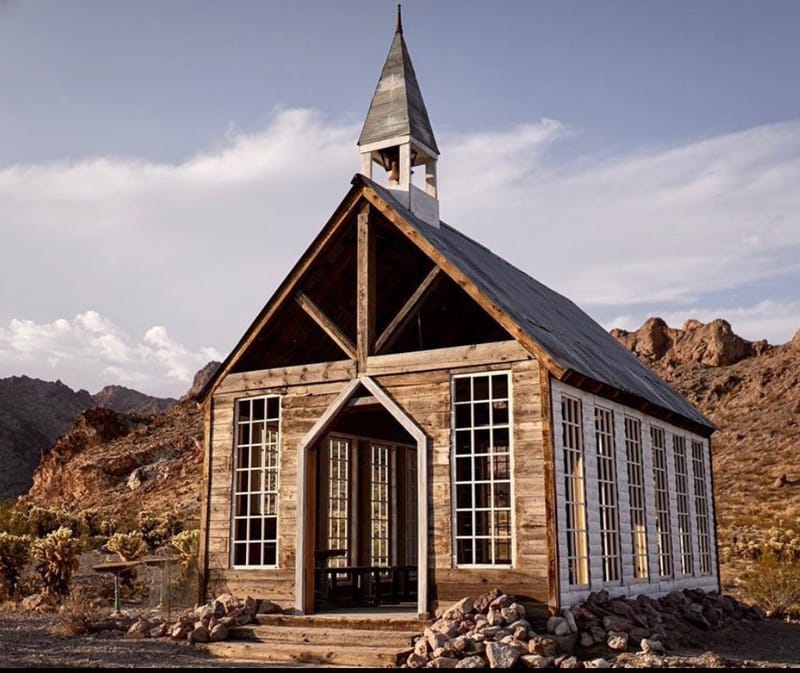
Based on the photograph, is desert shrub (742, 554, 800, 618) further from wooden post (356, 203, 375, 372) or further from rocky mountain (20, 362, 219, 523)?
rocky mountain (20, 362, 219, 523)

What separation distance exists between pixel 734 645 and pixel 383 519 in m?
6.74

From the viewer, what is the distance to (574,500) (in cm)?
1290

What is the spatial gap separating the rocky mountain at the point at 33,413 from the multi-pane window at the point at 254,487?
182ft

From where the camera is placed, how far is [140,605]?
1895 cm

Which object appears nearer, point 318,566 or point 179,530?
point 318,566

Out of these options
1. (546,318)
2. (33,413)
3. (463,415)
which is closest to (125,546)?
(463,415)

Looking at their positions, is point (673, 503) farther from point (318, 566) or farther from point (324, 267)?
point (324, 267)

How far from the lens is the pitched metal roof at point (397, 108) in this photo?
1606 cm

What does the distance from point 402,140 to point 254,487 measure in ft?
21.1

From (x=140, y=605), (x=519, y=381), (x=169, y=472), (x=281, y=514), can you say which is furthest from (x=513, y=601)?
(x=169, y=472)

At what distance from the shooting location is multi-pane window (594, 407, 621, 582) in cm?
1375

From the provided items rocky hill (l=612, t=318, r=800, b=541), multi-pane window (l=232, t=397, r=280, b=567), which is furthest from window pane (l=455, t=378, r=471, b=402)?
rocky hill (l=612, t=318, r=800, b=541)

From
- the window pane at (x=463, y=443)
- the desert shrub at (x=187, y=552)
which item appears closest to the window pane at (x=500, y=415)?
the window pane at (x=463, y=443)

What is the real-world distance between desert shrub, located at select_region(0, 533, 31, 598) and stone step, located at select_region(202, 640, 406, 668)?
346 inches
